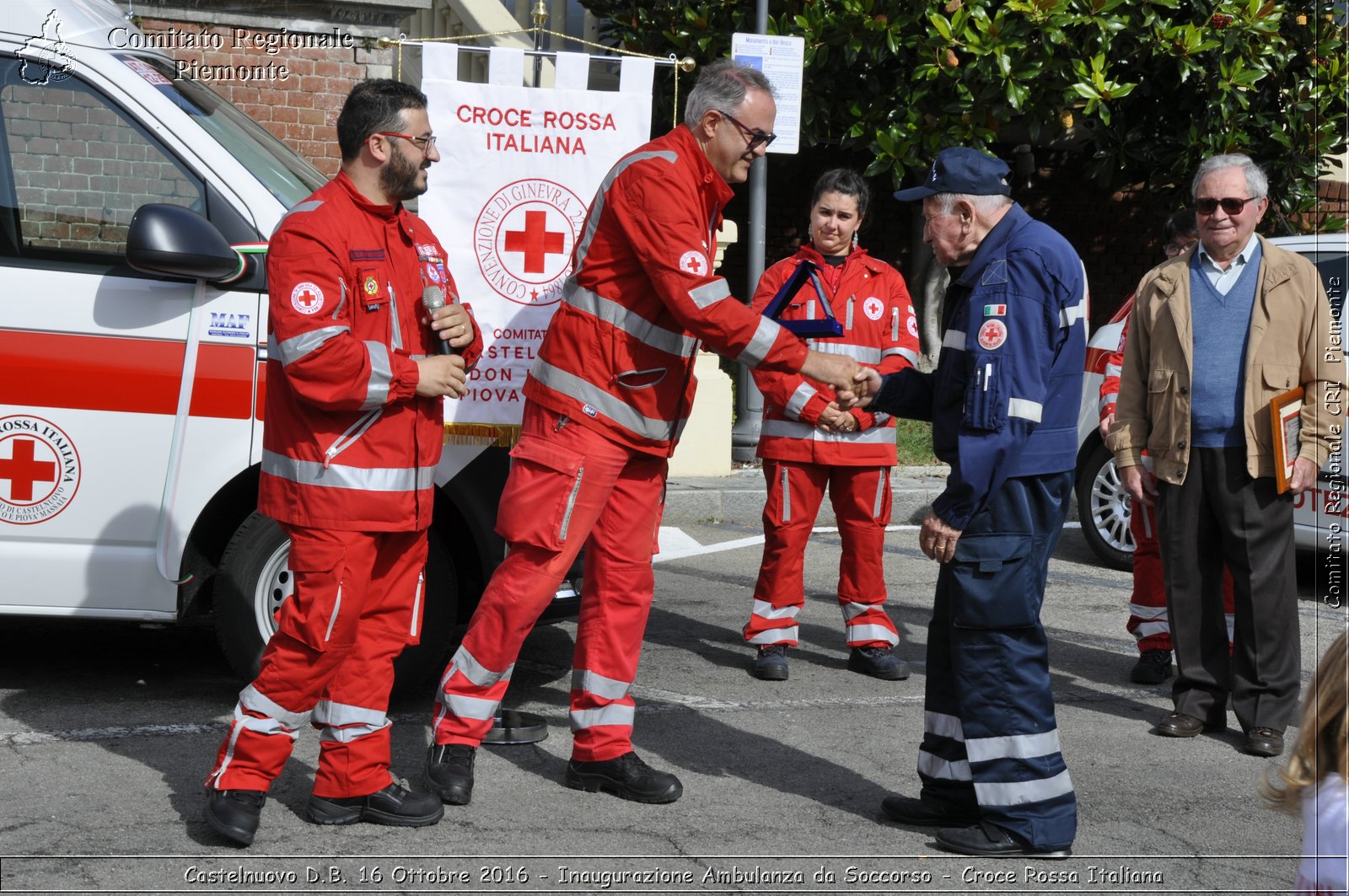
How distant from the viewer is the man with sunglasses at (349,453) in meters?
3.88

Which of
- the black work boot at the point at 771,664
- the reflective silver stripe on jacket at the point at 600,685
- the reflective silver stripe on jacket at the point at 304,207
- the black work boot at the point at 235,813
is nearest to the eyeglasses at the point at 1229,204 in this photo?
the black work boot at the point at 771,664

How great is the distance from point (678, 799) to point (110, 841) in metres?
1.61

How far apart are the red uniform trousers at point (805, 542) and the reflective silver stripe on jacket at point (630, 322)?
164 cm

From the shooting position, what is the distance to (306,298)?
3836mm

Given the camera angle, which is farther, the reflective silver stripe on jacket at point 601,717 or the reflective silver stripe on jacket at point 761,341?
the reflective silver stripe on jacket at point 601,717

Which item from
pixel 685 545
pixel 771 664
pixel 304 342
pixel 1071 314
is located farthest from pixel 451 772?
pixel 685 545

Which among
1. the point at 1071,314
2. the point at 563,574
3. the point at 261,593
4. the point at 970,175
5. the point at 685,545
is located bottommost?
the point at 685,545

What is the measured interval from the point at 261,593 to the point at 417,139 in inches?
69.1

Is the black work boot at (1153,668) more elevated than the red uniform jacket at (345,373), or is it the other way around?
the red uniform jacket at (345,373)

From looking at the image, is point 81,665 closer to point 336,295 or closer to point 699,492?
point 336,295

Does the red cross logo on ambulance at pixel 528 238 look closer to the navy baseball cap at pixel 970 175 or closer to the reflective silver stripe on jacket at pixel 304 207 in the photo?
the reflective silver stripe on jacket at pixel 304 207

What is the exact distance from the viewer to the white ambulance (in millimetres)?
4816

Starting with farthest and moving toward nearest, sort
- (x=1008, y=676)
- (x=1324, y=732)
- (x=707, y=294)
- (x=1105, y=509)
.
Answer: (x=1105, y=509)
(x=707, y=294)
(x=1008, y=676)
(x=1324, y=732)

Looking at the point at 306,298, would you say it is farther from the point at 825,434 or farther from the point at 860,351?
the point at 860,351
